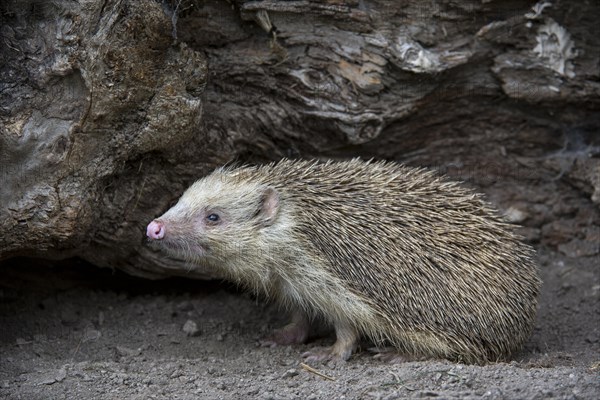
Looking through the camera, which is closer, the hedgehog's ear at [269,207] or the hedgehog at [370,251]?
the hedgehog at [370,251]

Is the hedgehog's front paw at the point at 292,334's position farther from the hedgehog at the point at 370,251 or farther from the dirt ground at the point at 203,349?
the hedgehog at the point at 370,251

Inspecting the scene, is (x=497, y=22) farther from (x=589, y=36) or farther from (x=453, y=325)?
(x=453, y=325)

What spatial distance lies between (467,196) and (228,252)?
2.35m

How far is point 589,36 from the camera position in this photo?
28.2 ft

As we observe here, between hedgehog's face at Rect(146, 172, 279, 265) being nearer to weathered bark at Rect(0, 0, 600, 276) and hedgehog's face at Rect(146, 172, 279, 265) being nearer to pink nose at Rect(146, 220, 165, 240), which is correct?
pink nose at Rect(146, 220, 165, 240)

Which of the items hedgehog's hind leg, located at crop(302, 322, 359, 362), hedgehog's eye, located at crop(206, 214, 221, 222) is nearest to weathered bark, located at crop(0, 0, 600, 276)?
hedgehog's eye, located at crop(206, 214, 221, 222)

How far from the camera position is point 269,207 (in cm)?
770

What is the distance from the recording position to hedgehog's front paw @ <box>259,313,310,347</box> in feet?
27.2

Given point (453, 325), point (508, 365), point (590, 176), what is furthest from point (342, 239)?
point (590, 176)

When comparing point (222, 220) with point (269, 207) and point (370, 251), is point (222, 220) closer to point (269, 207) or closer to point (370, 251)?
point (269, 207)

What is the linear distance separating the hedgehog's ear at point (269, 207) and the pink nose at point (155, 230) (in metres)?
0.91

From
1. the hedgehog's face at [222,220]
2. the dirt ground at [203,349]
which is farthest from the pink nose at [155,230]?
the dirt ground at [203,349]

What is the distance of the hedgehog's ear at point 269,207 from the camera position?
7.67 meters

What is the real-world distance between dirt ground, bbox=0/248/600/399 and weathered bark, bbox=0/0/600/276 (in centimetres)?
62
